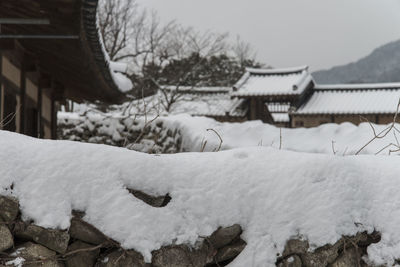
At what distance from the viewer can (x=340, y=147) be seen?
25.5 feet

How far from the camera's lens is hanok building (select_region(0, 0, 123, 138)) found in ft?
15.5

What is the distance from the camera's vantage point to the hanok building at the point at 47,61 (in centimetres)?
472

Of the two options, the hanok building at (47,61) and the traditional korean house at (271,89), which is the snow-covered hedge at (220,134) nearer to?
the hanok building at (47,61)

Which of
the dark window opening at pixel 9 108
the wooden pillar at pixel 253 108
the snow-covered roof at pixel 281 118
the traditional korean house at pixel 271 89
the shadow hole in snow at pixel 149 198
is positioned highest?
the shadow hole in snow at pixel 149 198

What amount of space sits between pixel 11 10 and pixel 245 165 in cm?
400

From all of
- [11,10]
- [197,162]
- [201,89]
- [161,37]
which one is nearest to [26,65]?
[11,10]

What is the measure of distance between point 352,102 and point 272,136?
1504 centimetres

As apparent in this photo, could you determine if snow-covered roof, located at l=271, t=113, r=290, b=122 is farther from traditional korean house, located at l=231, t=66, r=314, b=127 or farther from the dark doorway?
the dark doorway

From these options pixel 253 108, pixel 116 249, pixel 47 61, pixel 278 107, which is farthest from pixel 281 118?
pixel 116 249

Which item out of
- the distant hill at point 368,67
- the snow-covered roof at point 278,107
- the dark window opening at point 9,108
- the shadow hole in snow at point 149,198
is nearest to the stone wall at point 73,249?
the shadow hole in snow at point 149,198

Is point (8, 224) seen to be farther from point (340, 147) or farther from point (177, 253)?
point (340, 147)

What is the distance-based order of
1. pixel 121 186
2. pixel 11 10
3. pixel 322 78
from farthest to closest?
1. pixel 322 78
2. pixel 11 10
3. pixel 121 186

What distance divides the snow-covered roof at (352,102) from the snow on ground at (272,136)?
39.8 ft

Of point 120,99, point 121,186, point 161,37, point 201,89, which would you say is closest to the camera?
point 121,186
